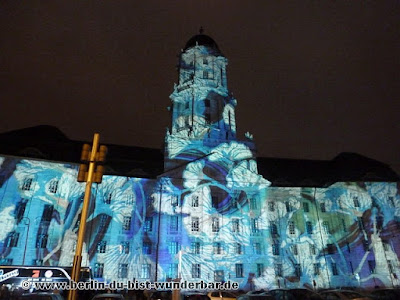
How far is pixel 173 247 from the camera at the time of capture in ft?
118

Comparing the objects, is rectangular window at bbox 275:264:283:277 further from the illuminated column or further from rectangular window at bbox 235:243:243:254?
the illuminated column

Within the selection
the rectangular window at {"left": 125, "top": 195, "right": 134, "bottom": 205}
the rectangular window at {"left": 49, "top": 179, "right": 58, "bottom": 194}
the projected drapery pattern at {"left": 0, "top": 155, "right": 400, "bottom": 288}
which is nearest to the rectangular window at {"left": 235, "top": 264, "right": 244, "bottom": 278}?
the projected drapery pattern at {"left": 0, "top": 155, "right": 400, "bottom": 288}

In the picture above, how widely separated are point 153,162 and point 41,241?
1850 centimetres

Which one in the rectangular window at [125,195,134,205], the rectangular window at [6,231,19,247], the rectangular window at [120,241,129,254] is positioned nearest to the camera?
the rectangular window at [6,231,19,247]

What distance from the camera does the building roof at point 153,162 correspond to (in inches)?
1572

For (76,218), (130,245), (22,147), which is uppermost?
(22,147)

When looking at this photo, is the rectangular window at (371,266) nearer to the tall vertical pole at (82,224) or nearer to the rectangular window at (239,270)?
the rectangular window at (239,270)

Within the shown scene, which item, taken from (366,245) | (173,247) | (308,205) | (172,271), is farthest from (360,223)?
Result: (172,271)

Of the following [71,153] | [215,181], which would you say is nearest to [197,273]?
[215,181]

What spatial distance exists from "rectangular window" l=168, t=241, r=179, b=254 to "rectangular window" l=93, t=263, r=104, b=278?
8.15 m

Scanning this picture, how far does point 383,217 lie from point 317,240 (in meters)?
10.3

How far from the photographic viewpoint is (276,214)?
41219 millimetres

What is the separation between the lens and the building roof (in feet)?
131

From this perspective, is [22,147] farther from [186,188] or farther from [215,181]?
[215,181]
